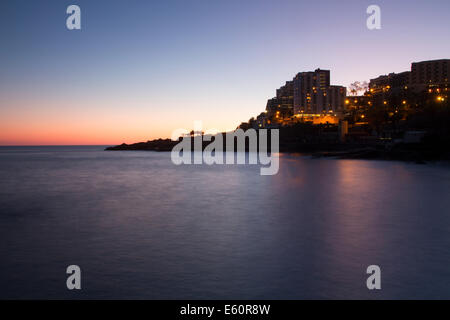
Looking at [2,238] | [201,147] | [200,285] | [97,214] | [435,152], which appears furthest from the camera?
[201,147]

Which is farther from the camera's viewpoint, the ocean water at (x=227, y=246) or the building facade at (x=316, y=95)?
the building facade at (x=316, y=95)

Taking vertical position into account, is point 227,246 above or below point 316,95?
below

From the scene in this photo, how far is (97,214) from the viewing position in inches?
646

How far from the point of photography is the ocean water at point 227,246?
23.9ft

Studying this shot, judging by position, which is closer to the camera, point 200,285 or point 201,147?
point 200,285

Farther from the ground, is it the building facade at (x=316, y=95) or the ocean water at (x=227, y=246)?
the building facade at (x=316, y=95)

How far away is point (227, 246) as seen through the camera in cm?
1072

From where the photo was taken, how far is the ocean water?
7.28 meters

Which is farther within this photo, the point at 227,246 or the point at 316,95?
the point at 316,95

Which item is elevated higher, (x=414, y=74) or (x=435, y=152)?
(x=414, y=74)
